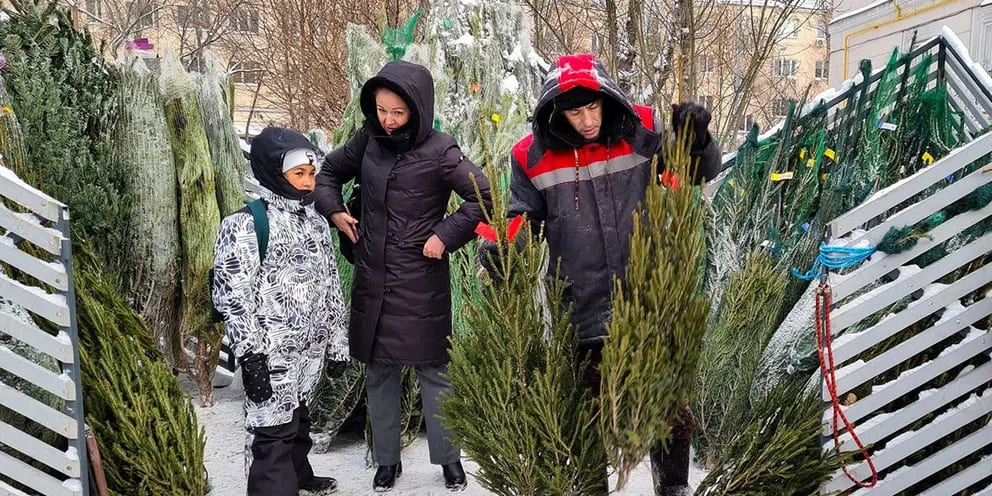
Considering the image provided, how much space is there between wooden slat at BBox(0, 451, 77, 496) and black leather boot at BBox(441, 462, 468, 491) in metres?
1.56

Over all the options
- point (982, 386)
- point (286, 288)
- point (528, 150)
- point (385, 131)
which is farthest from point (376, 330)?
point (982, 386)

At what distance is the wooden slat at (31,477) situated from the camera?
228 centimetres

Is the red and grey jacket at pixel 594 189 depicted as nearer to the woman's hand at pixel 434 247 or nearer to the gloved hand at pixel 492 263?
the gloved hand at pixel 492 263

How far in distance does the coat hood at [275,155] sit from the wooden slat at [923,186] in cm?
199

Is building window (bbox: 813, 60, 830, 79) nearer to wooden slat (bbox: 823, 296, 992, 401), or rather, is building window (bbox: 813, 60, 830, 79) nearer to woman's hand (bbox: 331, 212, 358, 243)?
wooden slat (bbox: 823, 296, 992, 401)

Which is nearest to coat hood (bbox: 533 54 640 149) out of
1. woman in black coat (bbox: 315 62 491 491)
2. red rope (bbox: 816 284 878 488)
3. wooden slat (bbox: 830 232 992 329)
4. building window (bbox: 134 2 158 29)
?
woman in black coat (bbox: 315 62 491 491)

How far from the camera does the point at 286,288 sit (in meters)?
2.86

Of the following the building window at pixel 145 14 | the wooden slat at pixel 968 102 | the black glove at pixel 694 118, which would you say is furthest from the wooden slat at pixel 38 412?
the building window at pixel 145 14

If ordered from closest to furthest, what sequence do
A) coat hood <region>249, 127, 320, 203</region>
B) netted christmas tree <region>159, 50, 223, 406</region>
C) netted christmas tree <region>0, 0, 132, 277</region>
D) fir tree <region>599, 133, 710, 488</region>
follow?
fir tree <region>599, 133, 710, 488</region> → coat hood <region>249, 127, 320, 203</region> → netted christmas tree <region>0, 0, 132, 277</region> → netted christmas tree <region>159, 50, 223, 406</region>

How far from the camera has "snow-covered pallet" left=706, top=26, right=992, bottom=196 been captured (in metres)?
4.29

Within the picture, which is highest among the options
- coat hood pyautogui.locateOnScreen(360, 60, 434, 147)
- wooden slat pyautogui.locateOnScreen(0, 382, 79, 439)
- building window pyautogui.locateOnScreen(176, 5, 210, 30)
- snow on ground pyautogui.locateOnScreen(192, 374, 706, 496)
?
building window pyautogui.locateOnScreen(176, 5, 210, 30)

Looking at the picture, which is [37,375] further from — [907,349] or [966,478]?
[966,478]

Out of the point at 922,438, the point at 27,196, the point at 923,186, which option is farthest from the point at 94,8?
the point at 922,438

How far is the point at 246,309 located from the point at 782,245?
255cm
